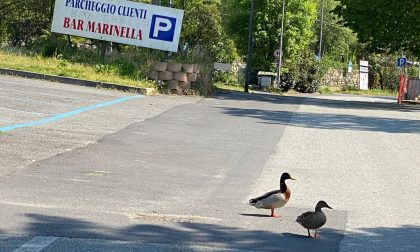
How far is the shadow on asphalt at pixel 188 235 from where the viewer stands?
7.44 m

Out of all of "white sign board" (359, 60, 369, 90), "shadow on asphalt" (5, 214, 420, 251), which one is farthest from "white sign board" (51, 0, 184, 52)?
"white sign board" (359, 60, 369, 90)

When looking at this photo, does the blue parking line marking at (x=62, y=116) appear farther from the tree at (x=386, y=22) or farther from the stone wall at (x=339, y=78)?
the stone wall at (x=339, y=78)

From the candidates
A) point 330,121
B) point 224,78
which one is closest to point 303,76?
point 224,78

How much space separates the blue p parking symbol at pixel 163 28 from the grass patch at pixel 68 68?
8.46 ft

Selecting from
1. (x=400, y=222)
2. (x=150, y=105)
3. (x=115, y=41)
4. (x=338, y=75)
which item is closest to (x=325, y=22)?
(x=338, y=75)

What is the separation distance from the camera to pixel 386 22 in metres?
37.3

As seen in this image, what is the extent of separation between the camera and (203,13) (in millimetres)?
54438

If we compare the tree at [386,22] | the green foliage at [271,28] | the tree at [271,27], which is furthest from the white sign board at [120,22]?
the tree at [271,27]

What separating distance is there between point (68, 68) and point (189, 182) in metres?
19.0

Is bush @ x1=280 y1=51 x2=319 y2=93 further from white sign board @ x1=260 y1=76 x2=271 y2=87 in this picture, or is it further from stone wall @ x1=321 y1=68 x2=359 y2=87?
stone wall @ x1=321 y1=68 x2=359 y2=87

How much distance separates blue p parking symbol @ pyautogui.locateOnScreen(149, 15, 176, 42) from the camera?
31.2 m

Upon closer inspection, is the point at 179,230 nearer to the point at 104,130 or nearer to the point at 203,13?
the point at 104,130

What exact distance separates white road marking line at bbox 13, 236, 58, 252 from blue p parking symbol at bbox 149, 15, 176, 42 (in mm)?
24406

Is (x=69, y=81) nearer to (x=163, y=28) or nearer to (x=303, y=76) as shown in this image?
(x=163, y=28)
